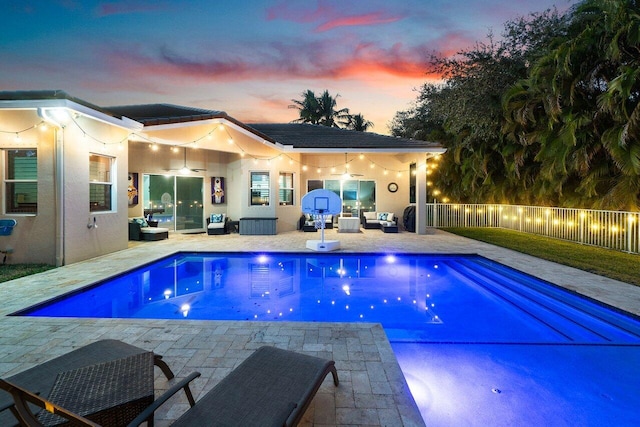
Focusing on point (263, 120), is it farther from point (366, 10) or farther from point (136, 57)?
point (366, 10)

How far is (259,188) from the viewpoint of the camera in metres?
13.1

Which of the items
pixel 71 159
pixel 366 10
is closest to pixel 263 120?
pixel 366 10

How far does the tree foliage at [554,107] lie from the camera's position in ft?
26.3

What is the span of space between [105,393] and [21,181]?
318 inches

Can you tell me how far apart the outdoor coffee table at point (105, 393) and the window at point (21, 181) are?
747 centimetres

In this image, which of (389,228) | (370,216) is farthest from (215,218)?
(389,228)

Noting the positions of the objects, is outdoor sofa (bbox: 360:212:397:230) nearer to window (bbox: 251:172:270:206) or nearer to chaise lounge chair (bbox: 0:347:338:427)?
window (bbox: 251:172:270:206)

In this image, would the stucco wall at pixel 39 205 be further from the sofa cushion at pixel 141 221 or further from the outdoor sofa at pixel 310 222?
the outdoor sofa at pixel 310 222

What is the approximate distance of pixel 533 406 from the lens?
8.75 feet

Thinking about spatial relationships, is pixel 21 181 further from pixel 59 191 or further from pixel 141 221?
pixel 141 221

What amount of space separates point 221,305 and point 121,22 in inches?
592

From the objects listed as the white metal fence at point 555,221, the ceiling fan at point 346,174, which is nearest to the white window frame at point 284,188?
the ceiling fan at point 346,174

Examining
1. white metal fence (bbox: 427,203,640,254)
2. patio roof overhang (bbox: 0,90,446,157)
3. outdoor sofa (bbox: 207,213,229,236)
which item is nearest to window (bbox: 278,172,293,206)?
patio roof overhang (bbox: 0,90,446,157)

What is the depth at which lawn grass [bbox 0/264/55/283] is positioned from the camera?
6031mm
